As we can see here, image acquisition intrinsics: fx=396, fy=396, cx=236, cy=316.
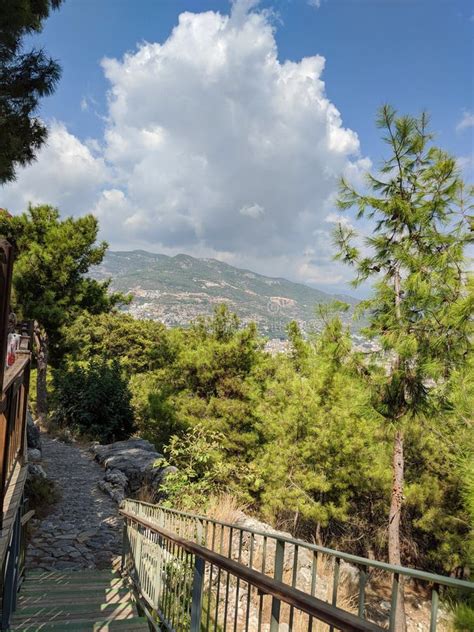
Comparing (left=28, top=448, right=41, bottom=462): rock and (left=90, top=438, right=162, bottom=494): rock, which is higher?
(left=28, top=448, right=41, bottom=462): rock

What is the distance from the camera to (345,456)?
8.62 meters

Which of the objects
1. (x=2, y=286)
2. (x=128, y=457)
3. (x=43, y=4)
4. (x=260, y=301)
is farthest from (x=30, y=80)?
(x=260, y=301)

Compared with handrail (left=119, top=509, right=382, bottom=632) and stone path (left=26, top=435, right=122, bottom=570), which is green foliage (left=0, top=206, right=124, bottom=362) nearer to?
stone path (left=26, top=435, right=122, bottom=570)

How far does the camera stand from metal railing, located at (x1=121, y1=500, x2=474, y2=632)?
1.23m

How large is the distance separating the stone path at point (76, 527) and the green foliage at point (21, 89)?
214 inches

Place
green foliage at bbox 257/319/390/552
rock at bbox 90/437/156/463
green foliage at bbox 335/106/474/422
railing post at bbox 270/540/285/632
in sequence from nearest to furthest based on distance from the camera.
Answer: railing post at bbox 270/540/285/632 < green foliage at bbox 335/106/474/422 < green foliage at bbox 257/319/390/552 < rock at bbox 90/437/156/463

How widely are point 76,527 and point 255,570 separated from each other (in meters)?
6.24

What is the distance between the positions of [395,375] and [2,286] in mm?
5403

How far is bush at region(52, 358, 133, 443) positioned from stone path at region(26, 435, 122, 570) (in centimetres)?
336

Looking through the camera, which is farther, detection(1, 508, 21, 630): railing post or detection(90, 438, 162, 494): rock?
detection(90, 438, 162, 494): rock

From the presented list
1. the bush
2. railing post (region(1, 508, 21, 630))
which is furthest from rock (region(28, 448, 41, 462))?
railing post (region(1, 508, 21, 630))

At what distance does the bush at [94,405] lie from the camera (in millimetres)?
12977

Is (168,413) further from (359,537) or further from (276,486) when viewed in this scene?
(359,537)

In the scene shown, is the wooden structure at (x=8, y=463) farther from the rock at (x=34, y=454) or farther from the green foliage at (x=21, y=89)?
the rock at (x=34, y=454)
